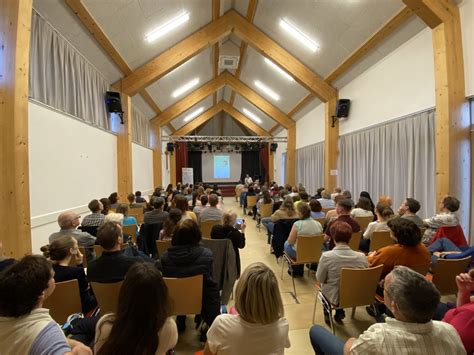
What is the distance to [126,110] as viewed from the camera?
7094mm

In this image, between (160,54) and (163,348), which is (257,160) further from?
(163,348)

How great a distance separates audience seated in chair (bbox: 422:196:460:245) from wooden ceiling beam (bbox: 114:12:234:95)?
649cm

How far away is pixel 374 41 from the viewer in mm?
5480

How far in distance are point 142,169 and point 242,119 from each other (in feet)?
24.5

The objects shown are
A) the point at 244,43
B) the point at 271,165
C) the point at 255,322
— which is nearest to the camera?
the point at 255,322

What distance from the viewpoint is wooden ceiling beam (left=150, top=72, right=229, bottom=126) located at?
430 inches

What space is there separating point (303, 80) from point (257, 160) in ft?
34.5

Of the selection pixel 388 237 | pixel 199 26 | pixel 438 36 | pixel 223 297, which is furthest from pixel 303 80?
pixel 223 297

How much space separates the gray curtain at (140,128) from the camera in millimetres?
8773

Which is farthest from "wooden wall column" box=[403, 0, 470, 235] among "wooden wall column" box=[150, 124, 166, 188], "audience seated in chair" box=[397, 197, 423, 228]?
"wooden wall column" box=[150, 124, 166, 188]

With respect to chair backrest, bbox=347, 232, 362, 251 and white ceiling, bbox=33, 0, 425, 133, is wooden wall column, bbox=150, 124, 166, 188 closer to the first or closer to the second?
white ceiling, bbox=33, 0, 425, 133

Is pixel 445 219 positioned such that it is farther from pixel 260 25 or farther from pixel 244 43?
pixel 244 43

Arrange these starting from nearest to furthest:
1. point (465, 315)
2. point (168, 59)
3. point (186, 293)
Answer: point (465, 315)
point (186, 293)
point (168, 59)

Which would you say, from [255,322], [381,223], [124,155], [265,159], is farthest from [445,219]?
[265,159]
